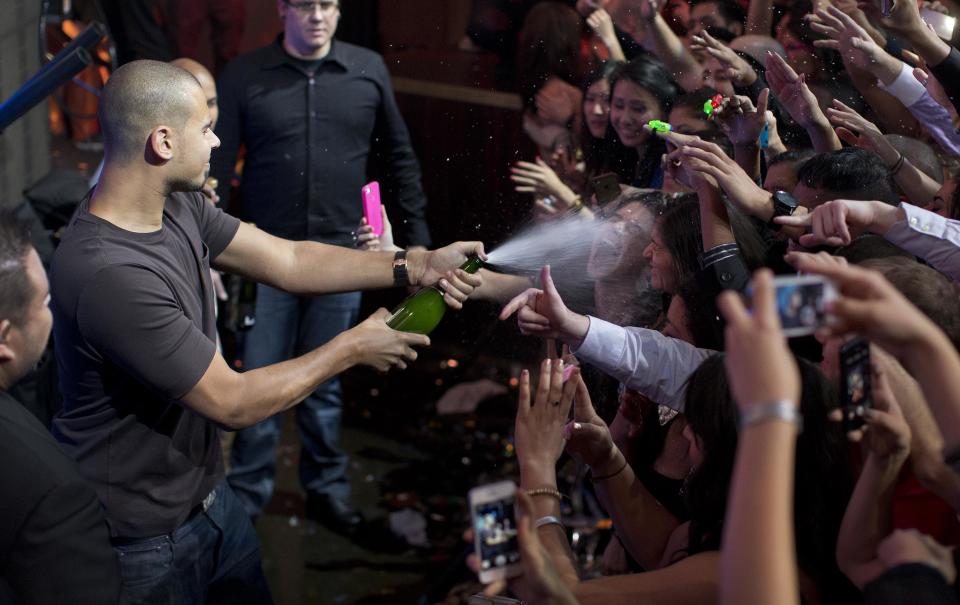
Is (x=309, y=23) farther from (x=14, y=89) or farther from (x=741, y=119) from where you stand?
(x=14, y=89)

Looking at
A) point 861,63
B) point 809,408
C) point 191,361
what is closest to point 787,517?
point 809,408

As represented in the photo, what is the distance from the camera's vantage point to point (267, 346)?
407cm

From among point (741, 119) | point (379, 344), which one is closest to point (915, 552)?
point (379, 344)

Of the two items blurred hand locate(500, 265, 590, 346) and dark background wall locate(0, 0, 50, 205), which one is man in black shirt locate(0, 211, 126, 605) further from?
dark background wall locate(0, 0, 50, 205)

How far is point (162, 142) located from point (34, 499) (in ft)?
3.20

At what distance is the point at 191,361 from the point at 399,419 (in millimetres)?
2864

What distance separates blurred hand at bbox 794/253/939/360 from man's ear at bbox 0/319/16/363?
140 cm

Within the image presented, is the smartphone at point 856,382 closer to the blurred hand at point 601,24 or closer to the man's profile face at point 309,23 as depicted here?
the blurred hand at point 601,24

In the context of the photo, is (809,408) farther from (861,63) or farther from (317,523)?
(317,523)

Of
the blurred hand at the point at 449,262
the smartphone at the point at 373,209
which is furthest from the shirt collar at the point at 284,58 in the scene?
the blurred hand at the point at 449,262

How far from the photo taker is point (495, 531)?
5.30ft

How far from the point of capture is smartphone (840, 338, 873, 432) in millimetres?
1631

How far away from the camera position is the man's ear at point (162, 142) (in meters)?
2.35

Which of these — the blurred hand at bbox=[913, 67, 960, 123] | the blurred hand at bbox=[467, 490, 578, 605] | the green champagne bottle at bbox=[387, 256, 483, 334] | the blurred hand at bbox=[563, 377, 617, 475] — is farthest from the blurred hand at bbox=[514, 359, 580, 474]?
the blurred hand at bbox=[913, 67, 960, 123]
